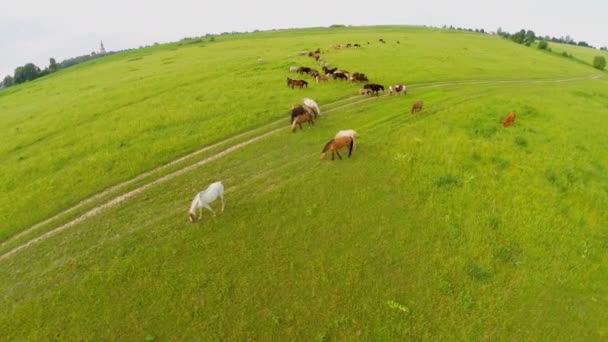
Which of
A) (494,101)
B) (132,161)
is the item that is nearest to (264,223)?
(132,161)

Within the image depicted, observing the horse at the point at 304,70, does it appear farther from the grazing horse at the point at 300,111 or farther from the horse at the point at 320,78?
the grazing horse at the point at 300,111

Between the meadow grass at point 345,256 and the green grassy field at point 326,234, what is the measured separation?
0.06 m

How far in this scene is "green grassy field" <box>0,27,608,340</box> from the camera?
427 inches

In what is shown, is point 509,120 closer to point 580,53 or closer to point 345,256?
point 345,256

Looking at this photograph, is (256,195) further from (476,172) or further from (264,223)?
(476,172)

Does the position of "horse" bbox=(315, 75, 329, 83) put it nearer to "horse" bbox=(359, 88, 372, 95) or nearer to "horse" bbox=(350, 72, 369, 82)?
"horse" bbox=(350, 72, 369, 82)

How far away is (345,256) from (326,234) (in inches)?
47.8

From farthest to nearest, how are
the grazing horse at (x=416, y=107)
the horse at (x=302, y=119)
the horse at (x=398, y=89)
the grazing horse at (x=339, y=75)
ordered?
the grazing horse at (x=339, y=75) < the horse at (x=398, y=89) < the grazing horse at (x=416, y=107) < the horse at (x=302, y=119)

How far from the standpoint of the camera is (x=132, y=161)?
1952cm

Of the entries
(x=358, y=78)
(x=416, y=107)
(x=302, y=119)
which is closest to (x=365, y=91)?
(x=358, y=78)

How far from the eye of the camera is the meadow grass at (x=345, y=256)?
10.7 metres

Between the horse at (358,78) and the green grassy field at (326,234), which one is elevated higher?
the horse at (358,78)

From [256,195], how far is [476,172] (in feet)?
33.4

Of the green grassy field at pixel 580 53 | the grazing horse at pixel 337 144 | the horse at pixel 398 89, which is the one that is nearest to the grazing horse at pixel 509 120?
the horse at pixel 398 89
